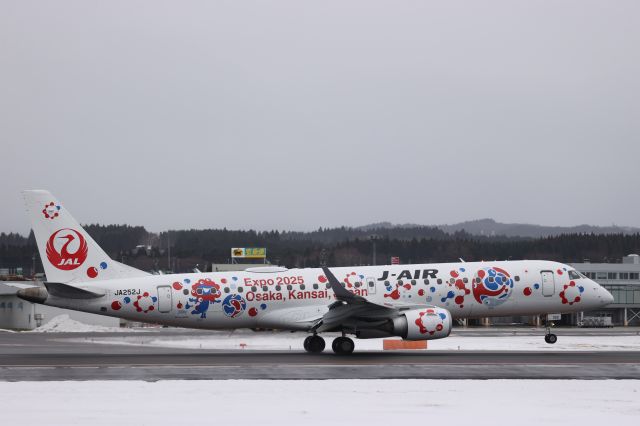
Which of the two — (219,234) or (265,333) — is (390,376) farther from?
(219,234)

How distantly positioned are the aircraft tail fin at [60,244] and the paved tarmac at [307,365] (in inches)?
132

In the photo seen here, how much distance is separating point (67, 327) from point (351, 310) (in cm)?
4029

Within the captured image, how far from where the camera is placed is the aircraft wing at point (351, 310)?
119ft

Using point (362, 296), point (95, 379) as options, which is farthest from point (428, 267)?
point (95, 379)

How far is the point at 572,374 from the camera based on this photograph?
95.8 feet

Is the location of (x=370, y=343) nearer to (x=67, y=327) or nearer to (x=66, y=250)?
(x=66, y=250)

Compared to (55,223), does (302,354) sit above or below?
below

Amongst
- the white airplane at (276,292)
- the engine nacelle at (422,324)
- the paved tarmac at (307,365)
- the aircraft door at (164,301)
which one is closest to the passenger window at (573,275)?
the white airplane at (276,292)

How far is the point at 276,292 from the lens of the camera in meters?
39.1

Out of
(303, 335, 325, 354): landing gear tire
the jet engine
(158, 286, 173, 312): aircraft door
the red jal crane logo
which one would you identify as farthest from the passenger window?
the red jal crane logo
